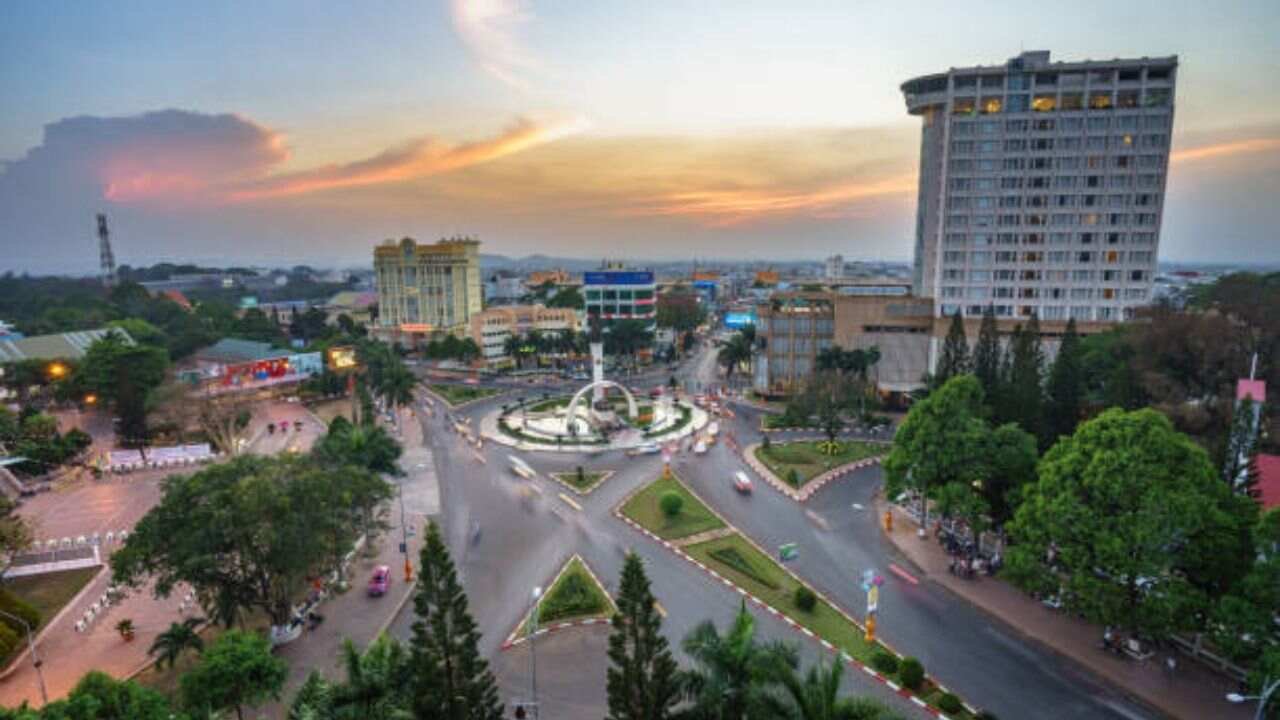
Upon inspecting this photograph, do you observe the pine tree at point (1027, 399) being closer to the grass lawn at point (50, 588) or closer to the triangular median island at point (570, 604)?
the triangular median island at point (570, 604)

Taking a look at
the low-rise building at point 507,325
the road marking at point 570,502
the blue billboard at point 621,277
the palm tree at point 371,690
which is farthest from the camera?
the blue billboard at point 621,277

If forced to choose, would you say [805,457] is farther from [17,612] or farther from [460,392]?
[17,612]

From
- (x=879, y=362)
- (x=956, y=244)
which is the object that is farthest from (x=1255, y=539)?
(x=956, y=244)

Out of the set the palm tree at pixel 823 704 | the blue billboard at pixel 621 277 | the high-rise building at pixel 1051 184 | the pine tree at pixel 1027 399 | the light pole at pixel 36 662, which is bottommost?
the light pole at pixel 36 662

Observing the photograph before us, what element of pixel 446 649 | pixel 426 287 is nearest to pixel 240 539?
pixel 446 649

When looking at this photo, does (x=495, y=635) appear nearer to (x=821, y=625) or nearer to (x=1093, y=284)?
(x=821, y=625)

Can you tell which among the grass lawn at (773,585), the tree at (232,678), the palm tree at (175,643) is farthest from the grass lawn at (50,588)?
the grass lawn at (773,585)
